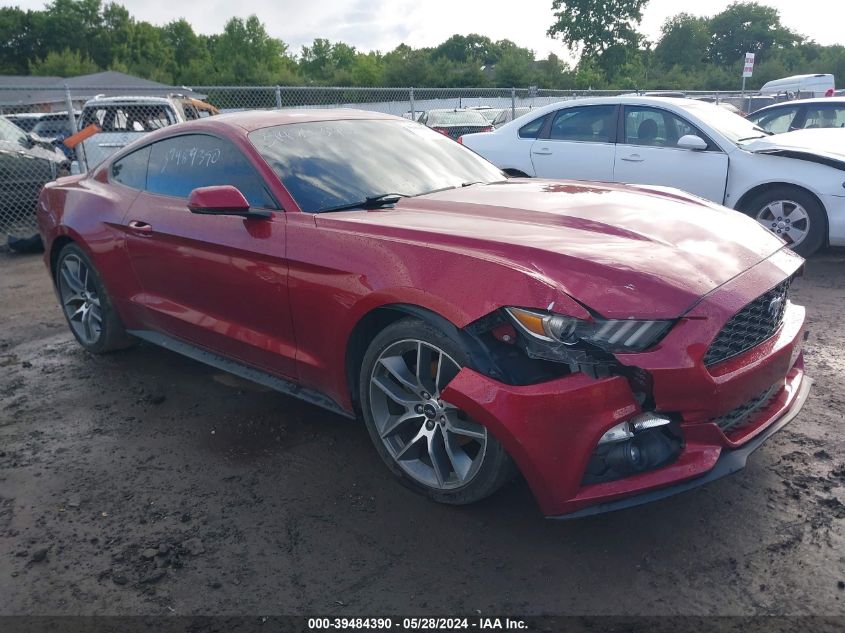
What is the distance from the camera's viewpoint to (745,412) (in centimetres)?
263

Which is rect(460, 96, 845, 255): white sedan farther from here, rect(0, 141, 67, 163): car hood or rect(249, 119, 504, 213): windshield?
rect(0, 141, 67, 163): car hood

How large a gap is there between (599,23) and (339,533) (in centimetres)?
5780

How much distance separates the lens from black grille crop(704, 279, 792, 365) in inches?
97.3

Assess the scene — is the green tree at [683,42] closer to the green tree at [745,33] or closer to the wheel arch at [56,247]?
the green tree at [745,33]

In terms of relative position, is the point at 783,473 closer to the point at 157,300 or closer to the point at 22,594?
the point at 22,594

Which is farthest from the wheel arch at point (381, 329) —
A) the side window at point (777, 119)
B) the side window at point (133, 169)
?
the side window at point (777, 119)

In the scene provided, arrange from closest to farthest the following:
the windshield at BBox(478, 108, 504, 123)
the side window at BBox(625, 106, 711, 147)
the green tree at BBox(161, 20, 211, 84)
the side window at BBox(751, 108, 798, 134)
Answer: the side window at BBox(625, 106, 711, 147) → the side window at BBox(751, 108, 798, 134) → the windshield at BBox(478, 108, 504, 123) → the green tree at BBox(161, 20, 211, 84)

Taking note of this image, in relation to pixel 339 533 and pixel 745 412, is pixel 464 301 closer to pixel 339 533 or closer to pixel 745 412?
pixel 339 533

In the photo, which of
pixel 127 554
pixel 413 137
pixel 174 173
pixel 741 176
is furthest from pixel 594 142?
pixel 127 554

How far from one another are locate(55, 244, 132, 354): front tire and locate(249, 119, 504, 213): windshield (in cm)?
174

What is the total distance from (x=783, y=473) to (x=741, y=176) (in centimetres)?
464

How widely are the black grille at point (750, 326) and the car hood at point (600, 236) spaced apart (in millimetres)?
144

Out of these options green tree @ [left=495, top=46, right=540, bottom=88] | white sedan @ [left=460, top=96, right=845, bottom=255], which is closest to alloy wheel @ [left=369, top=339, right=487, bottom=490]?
white sedan @ [left=460, top=96, right=845, bottom=255]

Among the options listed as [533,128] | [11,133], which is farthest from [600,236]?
[11,133]
